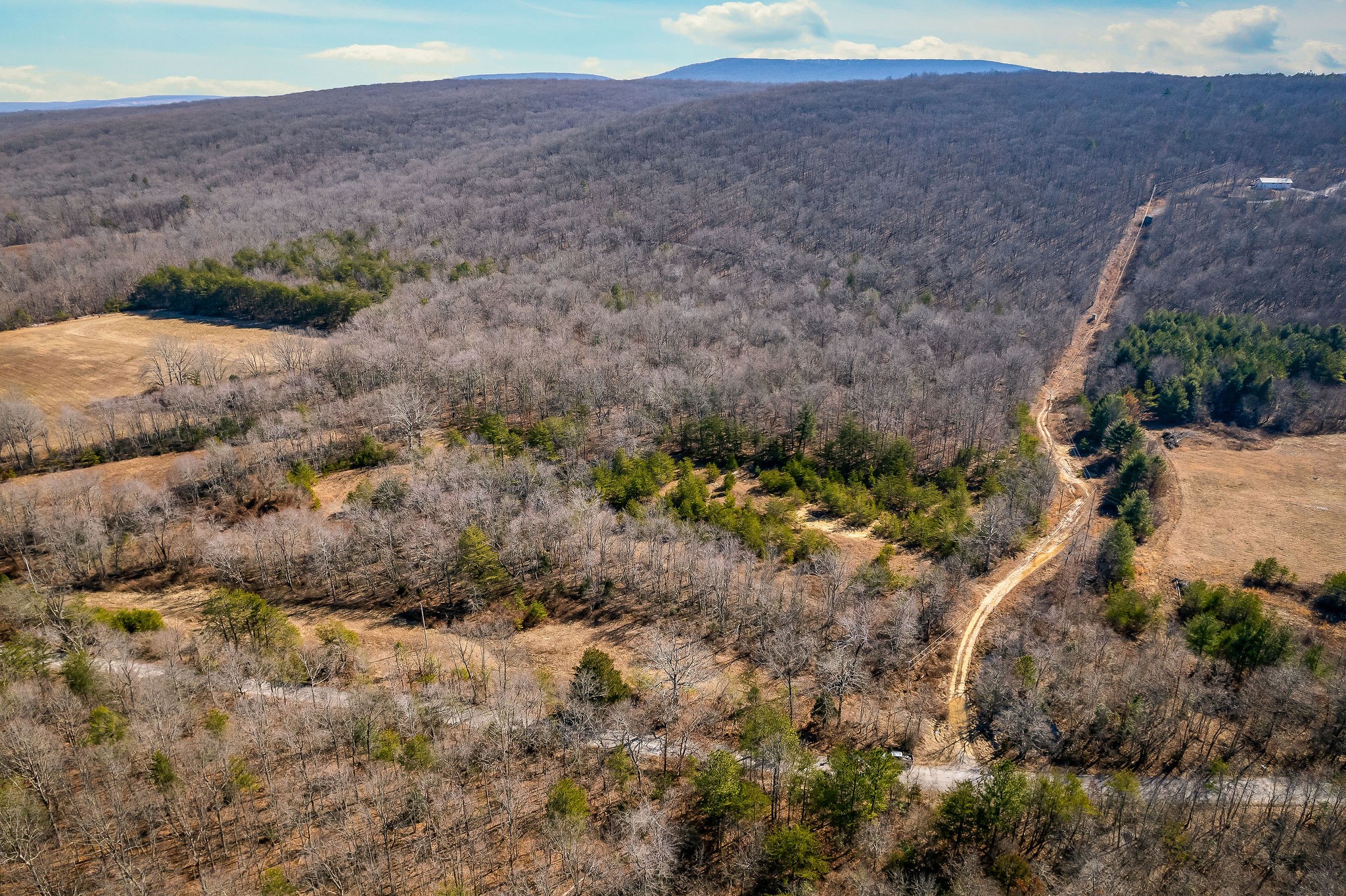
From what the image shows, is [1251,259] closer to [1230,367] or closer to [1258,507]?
[1230,367]

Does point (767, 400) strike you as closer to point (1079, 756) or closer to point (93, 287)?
point (1079, 756)

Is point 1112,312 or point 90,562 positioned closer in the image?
point 90,562

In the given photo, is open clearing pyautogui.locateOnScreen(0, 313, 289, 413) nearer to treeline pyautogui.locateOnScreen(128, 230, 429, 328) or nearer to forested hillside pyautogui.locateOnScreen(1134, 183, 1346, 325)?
treeline pyautogui.locateOnScreen(128, 230, 429, 328)

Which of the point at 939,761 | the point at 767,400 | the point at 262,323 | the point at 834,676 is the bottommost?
the point at 939,761

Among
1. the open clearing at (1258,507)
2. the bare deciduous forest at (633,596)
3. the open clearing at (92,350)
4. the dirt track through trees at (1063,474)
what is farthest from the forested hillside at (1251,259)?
the open clearing at (92,350)

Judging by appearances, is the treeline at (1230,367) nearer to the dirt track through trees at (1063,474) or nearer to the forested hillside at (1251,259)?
the dirt track through trees at (1063,474)

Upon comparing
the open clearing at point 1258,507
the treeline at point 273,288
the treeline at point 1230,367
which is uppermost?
the treeline at point 273,288

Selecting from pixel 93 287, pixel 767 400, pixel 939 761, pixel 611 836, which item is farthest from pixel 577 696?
pixel 93 287

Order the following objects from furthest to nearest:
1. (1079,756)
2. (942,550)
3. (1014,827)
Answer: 1. (942,550)
2. (1079,756)
3. (1014,827)
